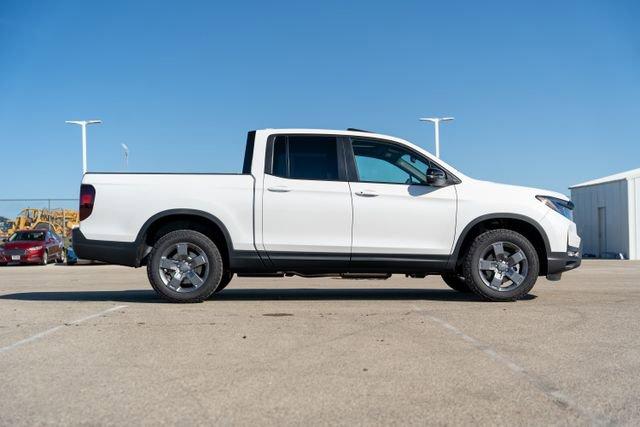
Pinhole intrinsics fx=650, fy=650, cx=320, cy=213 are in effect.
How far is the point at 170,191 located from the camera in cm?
759

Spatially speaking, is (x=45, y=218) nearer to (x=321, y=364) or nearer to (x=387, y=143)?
(x=387, y=143)

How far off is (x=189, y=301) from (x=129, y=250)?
921 millimetres

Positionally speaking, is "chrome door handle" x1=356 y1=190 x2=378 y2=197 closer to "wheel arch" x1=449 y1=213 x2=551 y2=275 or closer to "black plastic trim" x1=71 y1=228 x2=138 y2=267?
"wheel arch" x1=449 y1=213 x2=551 y2=275

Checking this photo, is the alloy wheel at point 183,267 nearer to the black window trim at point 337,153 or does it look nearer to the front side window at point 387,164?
the black window trim at point 337,153

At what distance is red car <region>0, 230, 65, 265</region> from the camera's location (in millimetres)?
24141

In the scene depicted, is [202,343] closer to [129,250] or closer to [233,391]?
[233,391]

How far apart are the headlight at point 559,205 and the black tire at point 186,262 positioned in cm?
395

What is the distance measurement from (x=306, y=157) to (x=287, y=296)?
2021mm

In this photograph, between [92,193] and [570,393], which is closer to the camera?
[570,393]

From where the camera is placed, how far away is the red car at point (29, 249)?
24141 millimetres

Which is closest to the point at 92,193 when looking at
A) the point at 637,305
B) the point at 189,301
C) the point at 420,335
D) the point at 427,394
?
the point at 189,301

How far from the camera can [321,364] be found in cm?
450

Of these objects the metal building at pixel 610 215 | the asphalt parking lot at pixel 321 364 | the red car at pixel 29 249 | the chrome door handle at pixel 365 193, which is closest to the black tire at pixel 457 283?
the asphalt parking lot at pixel 321 364

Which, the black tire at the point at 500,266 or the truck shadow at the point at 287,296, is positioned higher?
the black tire at the point at 500,266
